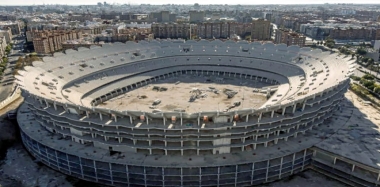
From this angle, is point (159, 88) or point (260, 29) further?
point (260, 29)

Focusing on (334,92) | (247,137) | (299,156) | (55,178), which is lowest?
(55,178)

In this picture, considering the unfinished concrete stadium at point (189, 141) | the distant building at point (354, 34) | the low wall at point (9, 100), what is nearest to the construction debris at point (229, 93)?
the unfinished concrete stadium at point (189, 141)

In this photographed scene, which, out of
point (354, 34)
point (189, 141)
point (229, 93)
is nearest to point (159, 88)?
point (229, 93)

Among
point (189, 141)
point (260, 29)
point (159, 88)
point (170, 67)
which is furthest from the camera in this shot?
point (260, 29)

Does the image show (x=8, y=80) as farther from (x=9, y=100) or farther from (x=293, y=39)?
(x=293, y=39)

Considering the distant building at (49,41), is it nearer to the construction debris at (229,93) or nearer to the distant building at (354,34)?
the construction debris at (229,93)

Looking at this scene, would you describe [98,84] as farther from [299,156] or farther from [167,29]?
[167,29]

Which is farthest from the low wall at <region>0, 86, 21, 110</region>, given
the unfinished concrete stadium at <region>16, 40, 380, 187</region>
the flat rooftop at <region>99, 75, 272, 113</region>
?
the flat rooftop at <region>99, 75, 272, 113</region>

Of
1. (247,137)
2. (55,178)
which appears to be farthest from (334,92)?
(55,178)
